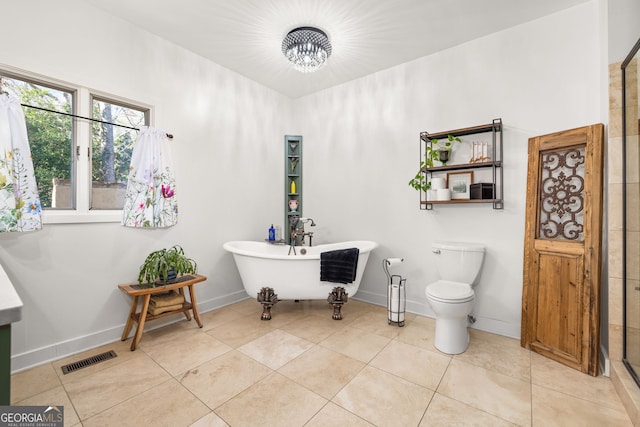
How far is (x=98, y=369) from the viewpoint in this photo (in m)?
1.95

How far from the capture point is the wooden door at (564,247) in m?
1.93

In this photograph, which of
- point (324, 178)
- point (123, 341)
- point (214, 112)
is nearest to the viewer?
point (123, 341)

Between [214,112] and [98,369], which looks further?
[214,112]

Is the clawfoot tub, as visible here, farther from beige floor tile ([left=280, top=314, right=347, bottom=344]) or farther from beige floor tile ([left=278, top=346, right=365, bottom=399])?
beige floor tile ([left=278, top=346, right=365, bottom=399])

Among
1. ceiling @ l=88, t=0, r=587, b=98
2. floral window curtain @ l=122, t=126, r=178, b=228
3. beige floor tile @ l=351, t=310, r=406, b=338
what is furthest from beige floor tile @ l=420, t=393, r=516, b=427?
ceiling @ l=88, t=0, r=587, b=98

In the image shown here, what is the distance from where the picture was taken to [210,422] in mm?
1479

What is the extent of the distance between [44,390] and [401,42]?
372 centimetres

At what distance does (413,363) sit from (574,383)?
3.16ft

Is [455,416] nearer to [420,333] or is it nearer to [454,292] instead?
[454,292]

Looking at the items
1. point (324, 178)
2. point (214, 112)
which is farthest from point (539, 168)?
point (214, 112)

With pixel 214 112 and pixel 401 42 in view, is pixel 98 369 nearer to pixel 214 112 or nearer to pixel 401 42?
pixel 214 112

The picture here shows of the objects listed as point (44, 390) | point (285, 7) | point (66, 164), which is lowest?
point (44, 390)

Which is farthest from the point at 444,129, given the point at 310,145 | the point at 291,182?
the point at 291,182

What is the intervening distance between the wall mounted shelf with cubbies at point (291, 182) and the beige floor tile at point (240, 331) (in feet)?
4.30
